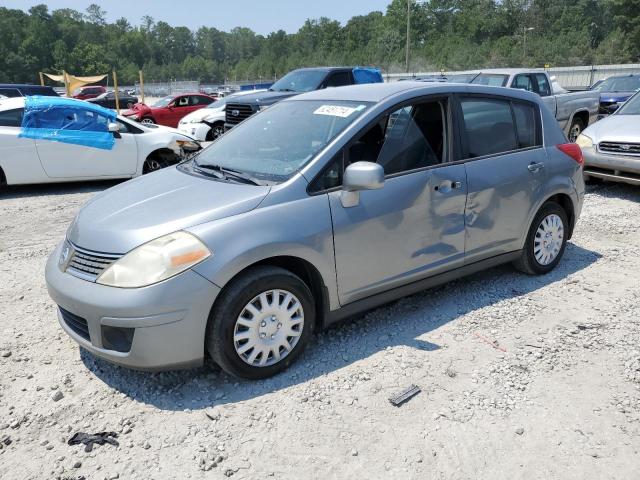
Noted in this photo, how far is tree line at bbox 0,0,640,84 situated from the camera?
64.8 meters

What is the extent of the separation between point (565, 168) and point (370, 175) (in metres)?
2.42

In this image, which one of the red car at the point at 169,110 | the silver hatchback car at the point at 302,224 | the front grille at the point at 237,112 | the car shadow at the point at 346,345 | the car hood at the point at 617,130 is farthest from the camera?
the red car at the point at 169,110

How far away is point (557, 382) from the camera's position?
10.6 ft

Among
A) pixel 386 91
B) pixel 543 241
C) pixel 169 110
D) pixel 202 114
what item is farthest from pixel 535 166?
pixel 169 110

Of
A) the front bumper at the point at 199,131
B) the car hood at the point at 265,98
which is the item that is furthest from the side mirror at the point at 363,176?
the front bumper at the point at 199,131

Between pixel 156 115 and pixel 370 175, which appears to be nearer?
pixel 370 175

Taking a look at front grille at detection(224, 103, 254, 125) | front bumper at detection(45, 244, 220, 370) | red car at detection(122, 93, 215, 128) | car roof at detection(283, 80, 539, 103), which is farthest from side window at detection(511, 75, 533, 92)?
red car at detection(122, 93, 215, 128)

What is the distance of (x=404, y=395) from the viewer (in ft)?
10.2

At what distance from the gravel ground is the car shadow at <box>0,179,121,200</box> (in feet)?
15.9

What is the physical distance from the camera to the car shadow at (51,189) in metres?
8.75

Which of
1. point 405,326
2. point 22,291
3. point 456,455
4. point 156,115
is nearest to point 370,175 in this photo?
point 405,326

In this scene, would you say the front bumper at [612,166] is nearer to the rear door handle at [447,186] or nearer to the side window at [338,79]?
the rear door handle at [447,186]

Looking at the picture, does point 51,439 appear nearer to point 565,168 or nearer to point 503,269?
point 503,269

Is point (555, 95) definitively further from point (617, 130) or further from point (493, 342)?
point (493, 342)
